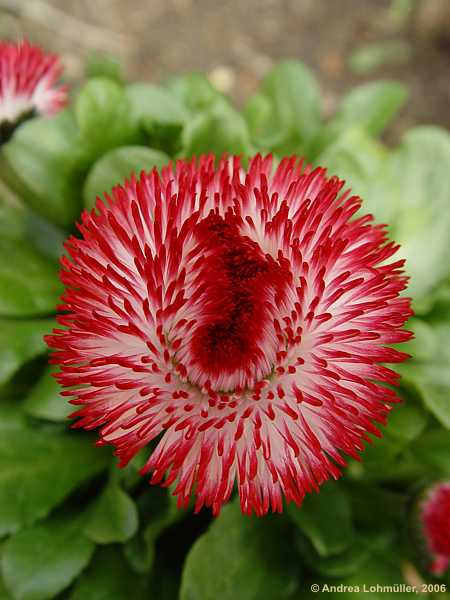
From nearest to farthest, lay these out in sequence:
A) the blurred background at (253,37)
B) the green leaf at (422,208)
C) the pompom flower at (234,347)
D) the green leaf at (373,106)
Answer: the pompom flower at (234,347), the green leaf at (422,208), the green leaf at (373,106), the blurred background at (253,37)

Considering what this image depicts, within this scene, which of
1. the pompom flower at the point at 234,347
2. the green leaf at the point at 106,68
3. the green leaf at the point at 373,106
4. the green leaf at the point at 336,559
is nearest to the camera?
the pompom flower at the point at 234,347

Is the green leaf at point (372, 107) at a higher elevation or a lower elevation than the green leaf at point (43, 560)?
higher

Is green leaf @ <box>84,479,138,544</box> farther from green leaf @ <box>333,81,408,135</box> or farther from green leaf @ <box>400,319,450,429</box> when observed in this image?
green leaf @ <box>333,81,408,135</box>

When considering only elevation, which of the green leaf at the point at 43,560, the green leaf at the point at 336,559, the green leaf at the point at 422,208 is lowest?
the green leaf at the point at 336,559

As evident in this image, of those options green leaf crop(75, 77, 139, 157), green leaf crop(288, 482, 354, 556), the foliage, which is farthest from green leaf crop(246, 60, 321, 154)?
green leaf crop(288, 482, 354, 556)

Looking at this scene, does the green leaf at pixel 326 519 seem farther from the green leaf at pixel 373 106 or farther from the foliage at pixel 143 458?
the green leaf at pixel 373 106

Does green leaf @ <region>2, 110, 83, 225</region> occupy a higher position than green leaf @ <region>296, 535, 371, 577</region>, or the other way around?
green leaf @ <region>2, 110, 83, 225</region>

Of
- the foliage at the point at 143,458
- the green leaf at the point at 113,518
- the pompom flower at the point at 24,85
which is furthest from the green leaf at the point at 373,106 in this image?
the green leaf at the point at 113,518
